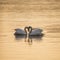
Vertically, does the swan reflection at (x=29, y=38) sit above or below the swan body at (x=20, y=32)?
below

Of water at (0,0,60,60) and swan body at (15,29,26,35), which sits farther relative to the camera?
swan body at (15,29,26,35)

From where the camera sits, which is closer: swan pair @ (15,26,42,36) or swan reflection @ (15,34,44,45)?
swan reflection @ (15,34,44,45)

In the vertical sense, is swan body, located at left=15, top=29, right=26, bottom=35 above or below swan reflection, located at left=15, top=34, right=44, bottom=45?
above

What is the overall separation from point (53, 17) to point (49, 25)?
0.70 metres

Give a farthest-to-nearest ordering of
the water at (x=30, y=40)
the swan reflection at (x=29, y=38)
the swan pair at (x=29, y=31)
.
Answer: the swan pair at (x=29, y=31), the swan reflection at (x=29, y=38), the water at (x=30, y=40)

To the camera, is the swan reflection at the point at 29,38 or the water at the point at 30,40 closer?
the water at the point at 30,40

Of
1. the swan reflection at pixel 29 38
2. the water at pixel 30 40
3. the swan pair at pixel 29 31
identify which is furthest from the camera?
the swan pair at pixel 29 31

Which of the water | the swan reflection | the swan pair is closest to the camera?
the water

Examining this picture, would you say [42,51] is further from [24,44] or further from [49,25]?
[49,25]

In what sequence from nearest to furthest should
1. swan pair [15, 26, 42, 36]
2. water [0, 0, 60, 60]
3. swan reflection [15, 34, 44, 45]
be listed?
1. water [0, 0, 60, 60]
2. swan reflection [15, 34, 44, 45]
3. swan pair [15, 26, 42, 36]

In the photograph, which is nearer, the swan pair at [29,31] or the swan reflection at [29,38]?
the swan reflection at [29,38]

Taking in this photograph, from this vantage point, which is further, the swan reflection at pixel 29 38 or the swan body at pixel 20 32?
the swan body at pixel 20 32

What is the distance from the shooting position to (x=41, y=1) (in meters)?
8.59

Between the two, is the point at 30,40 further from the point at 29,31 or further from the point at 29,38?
the point at 29,31
